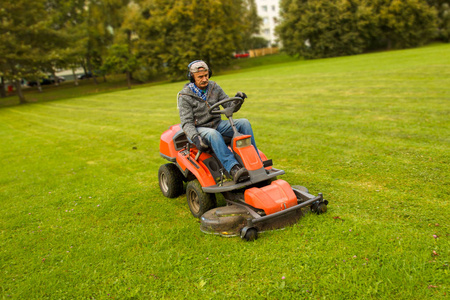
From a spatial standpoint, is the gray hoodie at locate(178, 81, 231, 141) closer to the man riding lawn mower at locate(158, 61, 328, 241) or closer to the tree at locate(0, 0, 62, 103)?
the man riding lawn mower at locate(158, 61, 328, 241)

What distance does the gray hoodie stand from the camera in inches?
190

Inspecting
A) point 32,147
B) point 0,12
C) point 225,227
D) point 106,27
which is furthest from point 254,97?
point 106,27

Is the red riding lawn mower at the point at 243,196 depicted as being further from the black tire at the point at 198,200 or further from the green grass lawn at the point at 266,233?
the green grass lawn at the point at 266,233

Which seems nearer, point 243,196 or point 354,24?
point 243,196

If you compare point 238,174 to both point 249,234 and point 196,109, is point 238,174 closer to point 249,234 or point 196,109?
point 249,234

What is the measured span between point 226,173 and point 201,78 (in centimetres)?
133

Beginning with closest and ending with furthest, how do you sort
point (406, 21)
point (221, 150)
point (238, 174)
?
point (238, 174), point (221, 150), point (406, 21)

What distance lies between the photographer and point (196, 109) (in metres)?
4.93

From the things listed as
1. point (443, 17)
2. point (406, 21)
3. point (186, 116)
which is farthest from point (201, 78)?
point (443, 17)

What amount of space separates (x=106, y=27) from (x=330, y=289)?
1636 inches

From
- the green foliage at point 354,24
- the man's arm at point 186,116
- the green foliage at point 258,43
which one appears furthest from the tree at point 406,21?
the man's arm at point 186,116

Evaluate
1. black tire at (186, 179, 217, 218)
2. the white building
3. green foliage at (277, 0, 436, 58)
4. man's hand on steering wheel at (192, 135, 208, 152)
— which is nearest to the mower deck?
black tire at (186, 179, 217, 218)

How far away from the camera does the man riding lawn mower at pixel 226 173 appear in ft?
13.4

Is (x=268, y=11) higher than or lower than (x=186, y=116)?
Answer: higher
